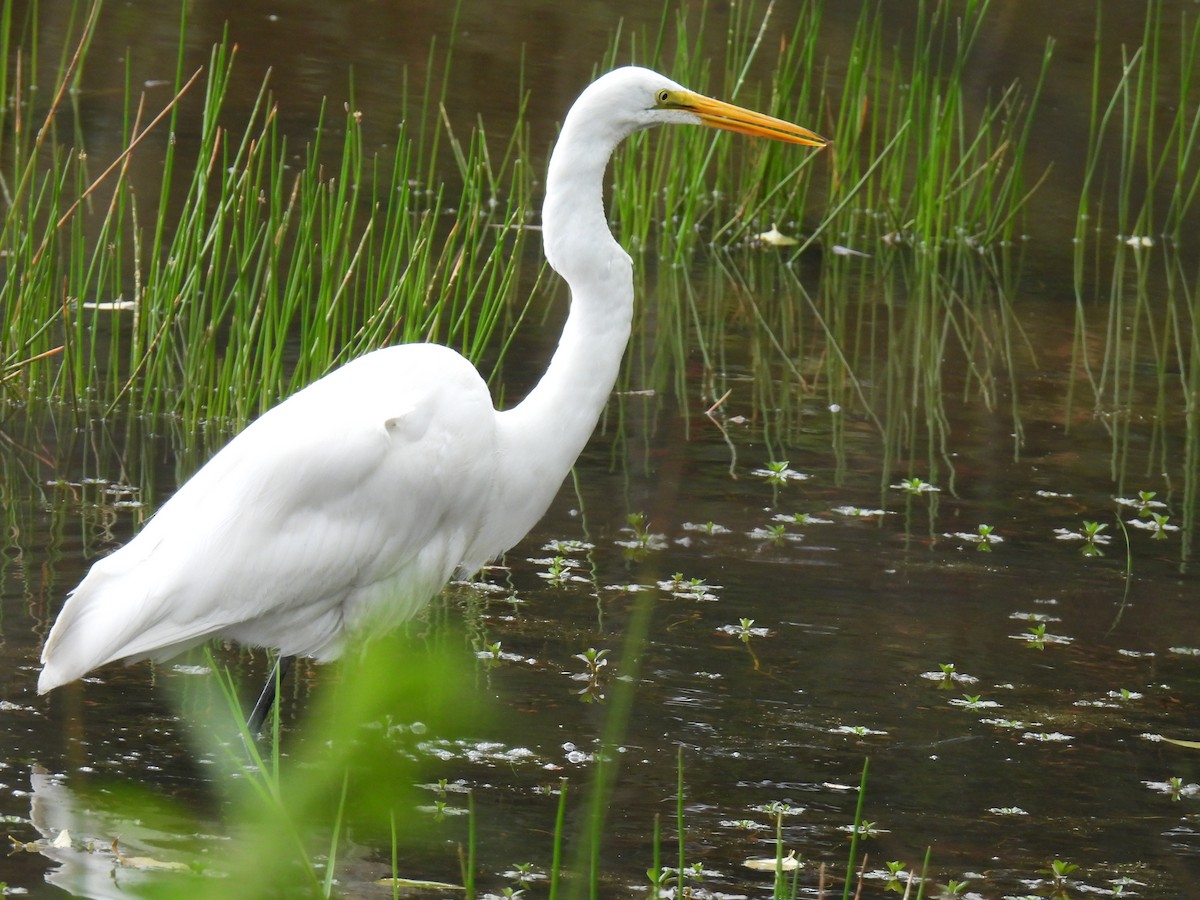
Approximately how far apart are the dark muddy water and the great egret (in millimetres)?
318

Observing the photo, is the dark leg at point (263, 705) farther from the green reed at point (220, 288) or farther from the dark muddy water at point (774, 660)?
the green reed at point (220, 288)

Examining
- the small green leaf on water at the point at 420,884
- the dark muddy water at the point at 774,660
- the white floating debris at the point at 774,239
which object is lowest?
the small green leaf on water at the point at 420,884

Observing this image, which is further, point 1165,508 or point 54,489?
point 1165,508

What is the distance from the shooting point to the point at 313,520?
3336 millimetres

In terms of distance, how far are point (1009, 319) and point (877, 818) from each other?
4722 millimetres

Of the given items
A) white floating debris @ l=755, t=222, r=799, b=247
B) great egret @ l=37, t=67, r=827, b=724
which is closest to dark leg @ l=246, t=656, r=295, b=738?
great egret @ l=37, t=67, r=827, b=724

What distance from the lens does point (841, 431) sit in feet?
19.9

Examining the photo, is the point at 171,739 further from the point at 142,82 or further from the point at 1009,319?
the point at 142,82

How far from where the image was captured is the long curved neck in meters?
3.44

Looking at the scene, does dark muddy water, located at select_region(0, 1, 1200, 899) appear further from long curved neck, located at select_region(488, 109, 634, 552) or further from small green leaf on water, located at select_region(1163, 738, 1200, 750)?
long curved neck, located at select_region(488, 109, 634, 552)

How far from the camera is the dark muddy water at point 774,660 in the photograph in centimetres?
320

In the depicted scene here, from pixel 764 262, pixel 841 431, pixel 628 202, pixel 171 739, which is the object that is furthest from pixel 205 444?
pixel 764 262

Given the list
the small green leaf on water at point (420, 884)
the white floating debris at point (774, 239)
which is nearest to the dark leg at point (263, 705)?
the small green leaf on water at point (420, 884)

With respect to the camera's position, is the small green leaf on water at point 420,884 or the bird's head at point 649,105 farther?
the bird's head at point 649,105
